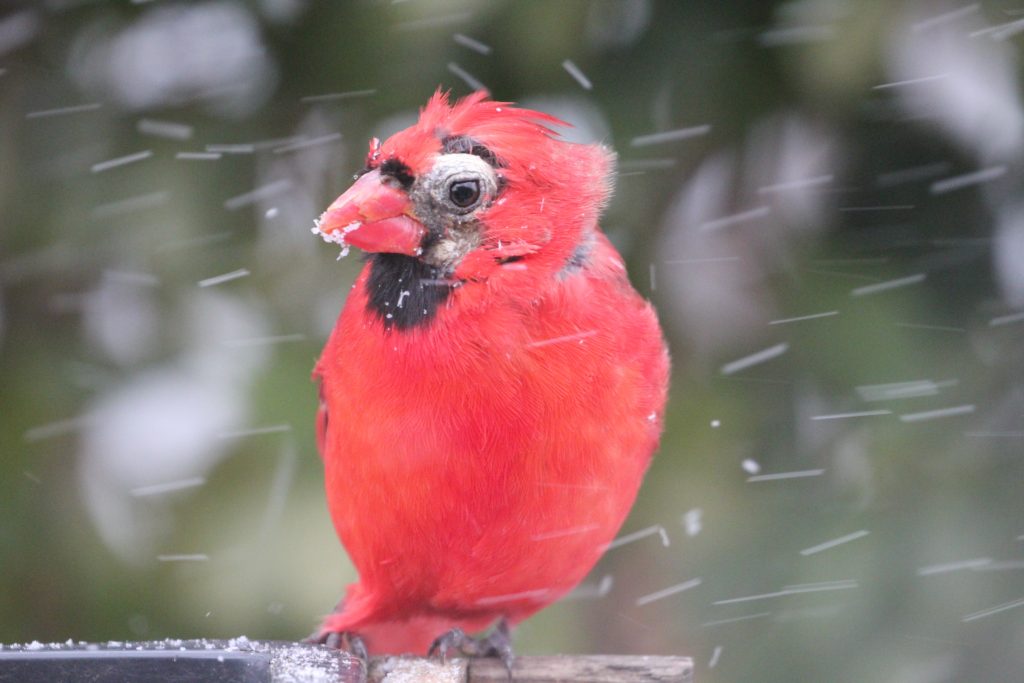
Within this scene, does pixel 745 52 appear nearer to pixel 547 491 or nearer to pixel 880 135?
pixel 880 135

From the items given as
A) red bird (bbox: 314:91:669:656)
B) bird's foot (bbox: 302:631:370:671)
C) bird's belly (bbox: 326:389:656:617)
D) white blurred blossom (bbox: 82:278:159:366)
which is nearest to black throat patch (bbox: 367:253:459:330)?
red bird (bbox: 314:91:669:656)

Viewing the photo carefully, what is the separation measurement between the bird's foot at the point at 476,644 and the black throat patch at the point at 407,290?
448 millimetres

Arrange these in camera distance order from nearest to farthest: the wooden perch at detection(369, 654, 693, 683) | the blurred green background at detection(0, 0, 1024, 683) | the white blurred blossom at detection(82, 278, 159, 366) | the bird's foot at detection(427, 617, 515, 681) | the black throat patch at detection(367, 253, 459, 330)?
the wooden perch at detection(369, 654, 693, 683) < the black throat patch at detection(367, 253, 459, 330) < the bird's foot at detection(427, 617, 515, 681) < the blurred green background at detection(0, 0, 1024, 683) < the white blurred blossom at detection(82, 278, 159, 366)

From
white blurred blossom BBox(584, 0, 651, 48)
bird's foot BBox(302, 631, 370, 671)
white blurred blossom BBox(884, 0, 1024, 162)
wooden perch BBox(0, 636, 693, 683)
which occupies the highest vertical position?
white blurred blossom BBox(584, 0, 651, 48)

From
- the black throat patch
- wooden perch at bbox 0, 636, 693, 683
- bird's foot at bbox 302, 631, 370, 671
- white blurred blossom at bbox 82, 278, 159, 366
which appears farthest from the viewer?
white blurred blossom at bbox 82, 278, 159, 366

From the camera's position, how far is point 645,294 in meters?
2.32

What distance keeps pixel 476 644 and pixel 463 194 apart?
0.73m

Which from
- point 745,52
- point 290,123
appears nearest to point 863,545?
point 745,52

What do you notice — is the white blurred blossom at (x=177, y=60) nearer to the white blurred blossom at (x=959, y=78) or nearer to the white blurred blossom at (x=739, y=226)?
the white blurred blossom at (x=739, y=226)

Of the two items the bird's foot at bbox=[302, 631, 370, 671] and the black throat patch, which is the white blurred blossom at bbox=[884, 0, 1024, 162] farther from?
the bird's foot at bbox=[302, 631, 370, 671]

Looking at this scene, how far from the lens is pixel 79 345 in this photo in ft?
7.95

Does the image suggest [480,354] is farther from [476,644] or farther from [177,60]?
[177,60]

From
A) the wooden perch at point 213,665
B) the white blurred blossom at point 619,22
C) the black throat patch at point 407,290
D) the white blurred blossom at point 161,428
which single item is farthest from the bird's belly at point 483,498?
the white blurred blossom at point 619,22

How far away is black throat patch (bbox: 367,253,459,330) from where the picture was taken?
1.56m
